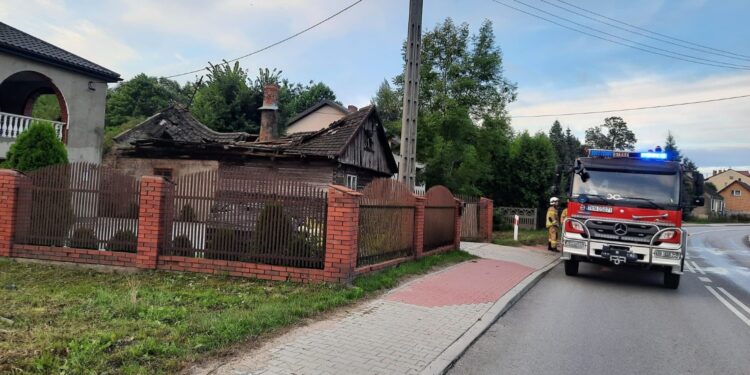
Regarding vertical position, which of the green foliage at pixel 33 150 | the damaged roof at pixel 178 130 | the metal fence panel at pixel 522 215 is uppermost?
the damaged roof at pixel 178 130

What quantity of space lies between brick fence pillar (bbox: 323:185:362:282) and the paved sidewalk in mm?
817

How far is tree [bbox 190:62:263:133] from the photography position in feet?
127

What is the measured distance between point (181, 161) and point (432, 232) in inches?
506

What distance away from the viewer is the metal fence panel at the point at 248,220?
822 cm

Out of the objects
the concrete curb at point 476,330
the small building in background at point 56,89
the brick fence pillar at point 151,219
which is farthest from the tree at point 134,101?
the concrete curb at point 476,330

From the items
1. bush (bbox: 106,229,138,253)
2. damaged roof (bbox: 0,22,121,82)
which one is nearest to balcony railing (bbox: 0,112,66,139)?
damaged roof (bbox: 0,22,121,82)

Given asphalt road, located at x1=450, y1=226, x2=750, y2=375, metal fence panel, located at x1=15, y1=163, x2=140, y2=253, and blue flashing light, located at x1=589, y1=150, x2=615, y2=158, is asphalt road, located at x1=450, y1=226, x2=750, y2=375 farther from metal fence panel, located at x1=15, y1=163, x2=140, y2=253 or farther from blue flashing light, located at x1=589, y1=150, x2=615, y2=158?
metal fence panel, located at x1=15, y1=163, x2=140, y2=253

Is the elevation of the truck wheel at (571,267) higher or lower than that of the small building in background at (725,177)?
lower

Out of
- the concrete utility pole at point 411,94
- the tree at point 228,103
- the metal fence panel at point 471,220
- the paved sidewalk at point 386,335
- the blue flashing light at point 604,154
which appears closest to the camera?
the paved sidewalk at point 386,335

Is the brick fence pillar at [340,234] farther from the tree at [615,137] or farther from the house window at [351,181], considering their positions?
the tree at [615,137]

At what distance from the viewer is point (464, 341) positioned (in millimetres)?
5793

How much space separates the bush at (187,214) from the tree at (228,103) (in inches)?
1226

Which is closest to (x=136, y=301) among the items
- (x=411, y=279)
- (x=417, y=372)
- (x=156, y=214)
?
(x=156, y=214)

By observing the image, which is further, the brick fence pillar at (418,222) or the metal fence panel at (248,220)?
the brick fence pillar at (418,222)
